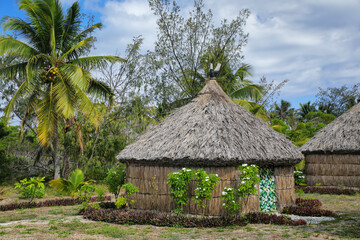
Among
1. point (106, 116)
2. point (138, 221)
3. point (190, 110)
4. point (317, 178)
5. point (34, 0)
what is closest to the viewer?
point (138, 221)

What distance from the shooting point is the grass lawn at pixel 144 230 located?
26.6 feet

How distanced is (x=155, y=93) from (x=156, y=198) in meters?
12.5

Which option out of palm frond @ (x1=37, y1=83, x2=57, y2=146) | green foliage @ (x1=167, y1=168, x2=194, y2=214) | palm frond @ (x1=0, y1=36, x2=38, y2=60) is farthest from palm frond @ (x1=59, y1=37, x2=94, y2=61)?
green foliage @ (x1=167, y1=168, x2=194, y2=214)

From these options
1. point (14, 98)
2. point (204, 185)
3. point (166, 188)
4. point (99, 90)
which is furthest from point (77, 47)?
point (204, 185)

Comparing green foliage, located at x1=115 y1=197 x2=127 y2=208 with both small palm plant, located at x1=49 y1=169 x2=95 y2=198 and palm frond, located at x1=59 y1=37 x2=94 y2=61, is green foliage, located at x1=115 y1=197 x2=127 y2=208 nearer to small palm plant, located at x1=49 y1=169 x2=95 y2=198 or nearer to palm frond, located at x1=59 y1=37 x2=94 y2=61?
small palm plant, located at x1=49 y1=169 x2=95 y2=198

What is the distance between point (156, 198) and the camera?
10.7m

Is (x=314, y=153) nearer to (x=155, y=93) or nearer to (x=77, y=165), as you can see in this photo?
(x=155, y=93)

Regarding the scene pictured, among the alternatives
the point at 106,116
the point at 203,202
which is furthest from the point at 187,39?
the point at 203,202

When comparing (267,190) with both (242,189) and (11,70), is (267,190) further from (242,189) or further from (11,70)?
(11,70)

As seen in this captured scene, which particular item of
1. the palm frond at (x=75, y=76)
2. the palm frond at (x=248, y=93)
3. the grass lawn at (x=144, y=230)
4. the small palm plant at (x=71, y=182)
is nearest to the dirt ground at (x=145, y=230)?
the grass lawn at (x=144, y=230)

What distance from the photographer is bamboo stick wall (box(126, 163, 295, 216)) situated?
33.0 ft

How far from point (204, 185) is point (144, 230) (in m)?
1.94

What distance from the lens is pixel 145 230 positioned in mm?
8938

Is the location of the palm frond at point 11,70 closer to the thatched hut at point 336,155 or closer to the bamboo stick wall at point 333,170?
the thatched hut at point 336,155
